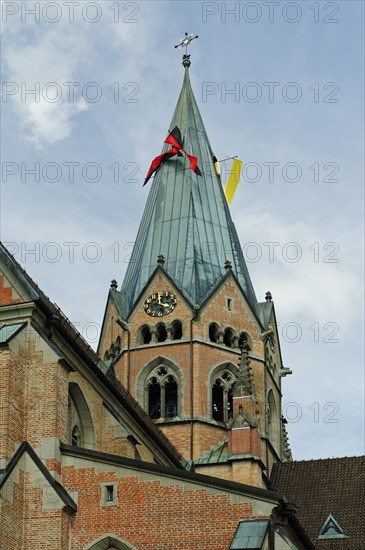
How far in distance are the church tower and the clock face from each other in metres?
0.05

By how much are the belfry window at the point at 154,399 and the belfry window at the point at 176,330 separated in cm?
198

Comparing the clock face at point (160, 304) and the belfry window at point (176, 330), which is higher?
the clock face at point (160, 304)

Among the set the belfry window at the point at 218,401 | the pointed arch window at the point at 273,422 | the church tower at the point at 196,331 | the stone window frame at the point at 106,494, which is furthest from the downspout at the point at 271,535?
the pointed arch window at the point at 273,422

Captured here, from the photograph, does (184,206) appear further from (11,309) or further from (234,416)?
(11,309)

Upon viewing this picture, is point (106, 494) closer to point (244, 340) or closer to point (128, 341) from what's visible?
point (128, 341)

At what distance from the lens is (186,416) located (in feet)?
152

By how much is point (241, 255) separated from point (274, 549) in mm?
27199

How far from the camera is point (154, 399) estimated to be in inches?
1882

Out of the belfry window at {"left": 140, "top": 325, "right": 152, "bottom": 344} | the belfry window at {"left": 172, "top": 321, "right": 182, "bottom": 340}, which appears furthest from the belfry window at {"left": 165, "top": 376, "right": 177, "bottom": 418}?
the belfry window at {"left": 140, "top": 325, "right": 152, "bottom": 344}

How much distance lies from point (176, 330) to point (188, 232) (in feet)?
15.7

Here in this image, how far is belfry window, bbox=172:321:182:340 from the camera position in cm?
4866

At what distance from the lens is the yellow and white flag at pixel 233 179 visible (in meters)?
55.7

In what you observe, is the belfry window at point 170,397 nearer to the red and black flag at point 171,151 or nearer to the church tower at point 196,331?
the church tower at point 196,331

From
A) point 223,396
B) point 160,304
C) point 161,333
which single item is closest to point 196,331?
point 161,333
